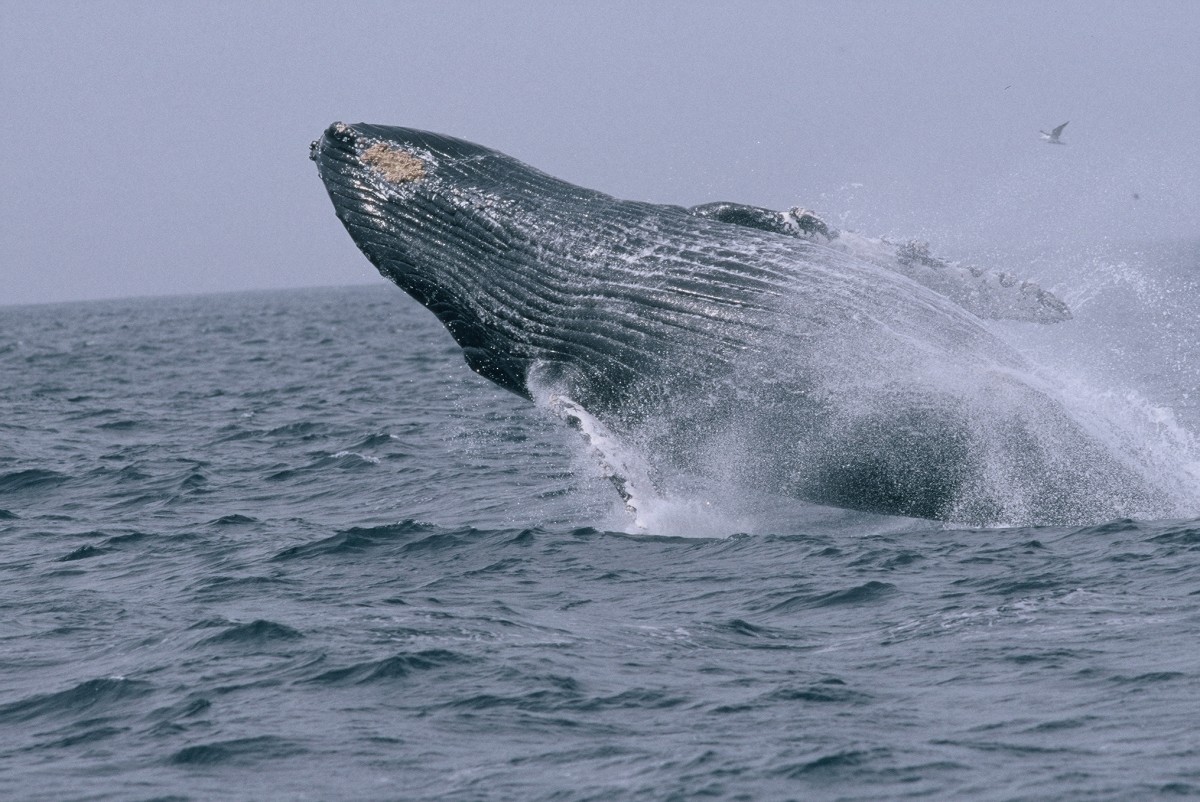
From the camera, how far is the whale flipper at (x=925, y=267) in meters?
14.9

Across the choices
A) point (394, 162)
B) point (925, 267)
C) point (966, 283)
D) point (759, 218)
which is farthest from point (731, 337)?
point (394, 162)

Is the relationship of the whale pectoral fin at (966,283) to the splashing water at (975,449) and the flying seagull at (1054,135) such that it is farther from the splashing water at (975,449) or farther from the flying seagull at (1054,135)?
the flying seagull at (1054,135)

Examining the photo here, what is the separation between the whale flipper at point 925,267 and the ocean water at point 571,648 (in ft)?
3.83

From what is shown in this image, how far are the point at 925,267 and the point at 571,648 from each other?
7050mm

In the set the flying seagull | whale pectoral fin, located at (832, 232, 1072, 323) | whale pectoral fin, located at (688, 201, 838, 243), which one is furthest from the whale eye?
the flying seagull

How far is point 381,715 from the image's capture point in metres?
9.32

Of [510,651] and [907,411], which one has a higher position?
[907,411]

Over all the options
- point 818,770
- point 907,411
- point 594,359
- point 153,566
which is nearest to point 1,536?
point 153,566

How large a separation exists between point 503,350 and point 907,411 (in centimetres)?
410

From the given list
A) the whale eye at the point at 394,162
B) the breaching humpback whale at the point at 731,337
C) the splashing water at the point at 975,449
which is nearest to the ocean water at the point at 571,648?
the splashing water at the point at 975,449

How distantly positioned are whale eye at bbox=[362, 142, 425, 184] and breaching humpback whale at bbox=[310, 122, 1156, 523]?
0.02m

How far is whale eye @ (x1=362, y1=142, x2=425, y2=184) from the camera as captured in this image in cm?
1502

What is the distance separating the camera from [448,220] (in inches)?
585

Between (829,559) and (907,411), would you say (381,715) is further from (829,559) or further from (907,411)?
(907,411)
